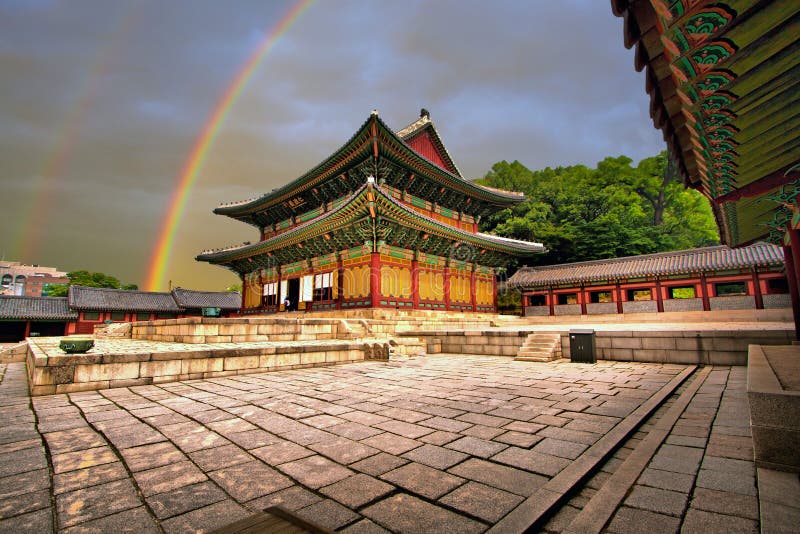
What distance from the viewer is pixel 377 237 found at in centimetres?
1730

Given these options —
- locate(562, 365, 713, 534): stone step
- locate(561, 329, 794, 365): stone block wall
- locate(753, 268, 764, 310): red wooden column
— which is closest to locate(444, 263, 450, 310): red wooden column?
locate(561, 329, 794, 365): stone block wall

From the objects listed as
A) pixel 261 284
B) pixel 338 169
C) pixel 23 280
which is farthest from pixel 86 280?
pixel 23 280

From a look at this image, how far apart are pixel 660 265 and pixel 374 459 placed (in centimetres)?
2397

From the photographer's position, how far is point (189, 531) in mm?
1822

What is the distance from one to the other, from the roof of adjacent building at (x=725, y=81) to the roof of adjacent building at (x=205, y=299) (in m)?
39.0

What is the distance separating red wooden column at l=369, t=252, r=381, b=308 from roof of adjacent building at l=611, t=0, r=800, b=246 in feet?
43.2

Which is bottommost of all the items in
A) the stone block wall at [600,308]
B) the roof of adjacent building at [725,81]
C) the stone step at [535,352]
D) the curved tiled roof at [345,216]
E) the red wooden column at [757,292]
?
the stone step at [535,352]

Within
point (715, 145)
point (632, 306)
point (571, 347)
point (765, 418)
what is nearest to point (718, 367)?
point (571, 347)

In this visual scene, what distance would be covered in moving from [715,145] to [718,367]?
226 inches

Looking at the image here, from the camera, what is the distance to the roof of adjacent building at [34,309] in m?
27.0

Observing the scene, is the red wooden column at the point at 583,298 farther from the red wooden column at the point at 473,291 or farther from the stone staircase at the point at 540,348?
the stone staircase at the point at 540,348

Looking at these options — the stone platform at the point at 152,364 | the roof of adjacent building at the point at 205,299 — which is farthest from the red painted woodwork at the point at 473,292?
the roof of adjacent building at the point at 205,299

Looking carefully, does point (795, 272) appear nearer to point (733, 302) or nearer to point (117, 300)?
point (733, 302)

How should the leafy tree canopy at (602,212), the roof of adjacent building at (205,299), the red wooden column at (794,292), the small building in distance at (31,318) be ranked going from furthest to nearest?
1. the roof of adjacent building at (205,299)
2. the leafy tree canopy at (602,212)
3. the small building in distance at (31,318)
4. the red wooden column at (794,292)
